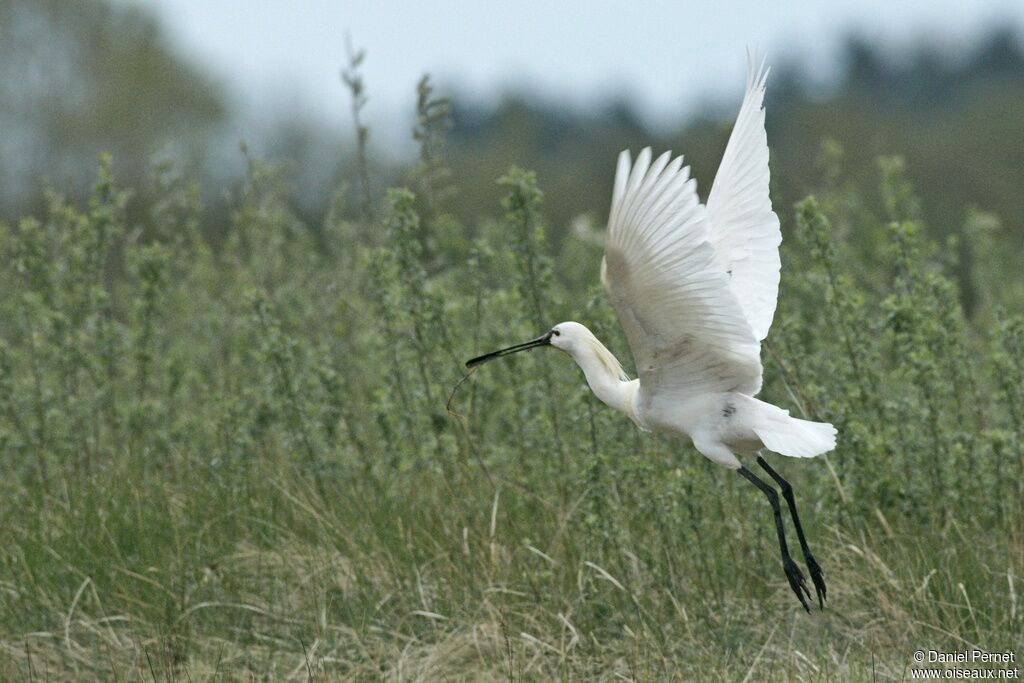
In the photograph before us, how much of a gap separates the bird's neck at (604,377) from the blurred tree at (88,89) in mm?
23316

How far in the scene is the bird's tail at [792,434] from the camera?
4.64 m

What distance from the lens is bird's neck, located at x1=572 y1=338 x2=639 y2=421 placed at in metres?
5.15

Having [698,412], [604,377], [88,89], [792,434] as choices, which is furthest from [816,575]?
[88,89]

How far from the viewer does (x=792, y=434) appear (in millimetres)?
4797

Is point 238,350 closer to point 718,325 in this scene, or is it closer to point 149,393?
point 149,393

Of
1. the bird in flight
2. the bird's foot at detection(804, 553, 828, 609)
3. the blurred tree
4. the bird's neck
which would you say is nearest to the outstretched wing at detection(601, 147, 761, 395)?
the bird in flight

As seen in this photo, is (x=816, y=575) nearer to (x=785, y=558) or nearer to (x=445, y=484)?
(x=785, y=558)

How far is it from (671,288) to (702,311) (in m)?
0.17

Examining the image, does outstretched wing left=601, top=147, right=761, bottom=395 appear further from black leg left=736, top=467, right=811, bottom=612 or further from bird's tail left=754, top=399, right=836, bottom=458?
black leg left=736, top=467, right=811, bottom=612

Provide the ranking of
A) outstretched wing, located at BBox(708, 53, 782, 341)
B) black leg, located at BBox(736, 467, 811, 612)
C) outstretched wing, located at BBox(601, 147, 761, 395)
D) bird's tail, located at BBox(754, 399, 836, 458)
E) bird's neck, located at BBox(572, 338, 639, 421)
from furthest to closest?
outstretched wing, located at BBox(708, 53, 782, 341) < bird's neck, located at BBox(572, 338, 639, 421) < black leg, located at BBox(736, 467, 811, 612) < bird's tail, located at BBox(754, 399, 836, 458) < outstretched wing, located at BBox(601, 147, 761, 395)

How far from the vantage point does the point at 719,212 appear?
5477mm

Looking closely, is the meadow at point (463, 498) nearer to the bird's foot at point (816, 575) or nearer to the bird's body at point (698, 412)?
the bird's foot at point (816, 575)

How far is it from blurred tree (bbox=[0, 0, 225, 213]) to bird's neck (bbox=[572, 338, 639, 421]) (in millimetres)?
23316

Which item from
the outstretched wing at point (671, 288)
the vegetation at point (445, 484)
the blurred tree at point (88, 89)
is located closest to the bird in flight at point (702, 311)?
the outstretched wing at point (671, 288)
